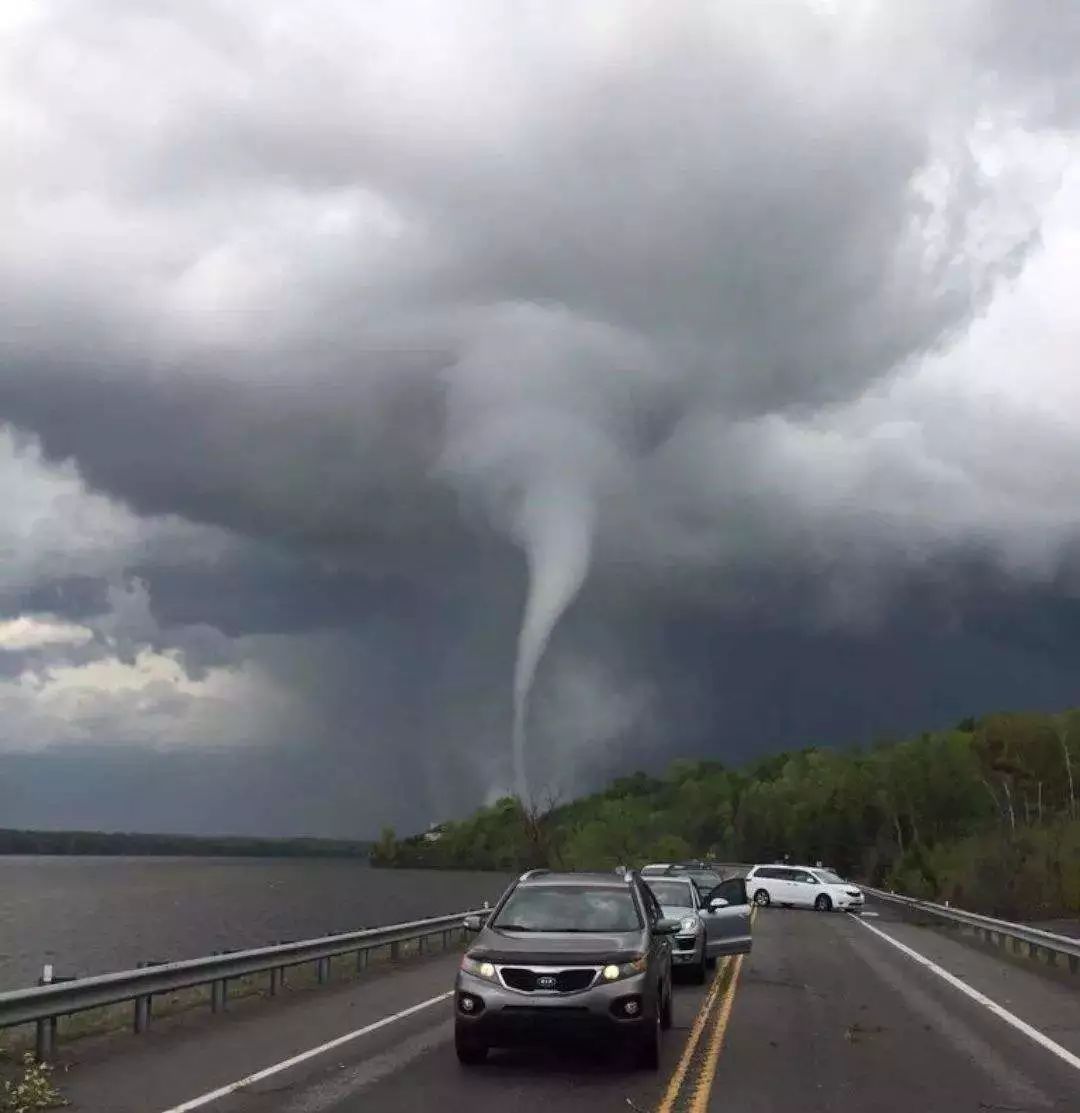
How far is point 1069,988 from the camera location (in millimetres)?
21578

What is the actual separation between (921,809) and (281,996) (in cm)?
9268

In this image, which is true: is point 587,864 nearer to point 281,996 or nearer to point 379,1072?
point 281,996

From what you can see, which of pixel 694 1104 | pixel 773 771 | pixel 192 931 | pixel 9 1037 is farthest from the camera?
pixel 773 771

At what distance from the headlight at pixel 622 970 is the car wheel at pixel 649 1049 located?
45 cm

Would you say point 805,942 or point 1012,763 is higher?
point 1012,763

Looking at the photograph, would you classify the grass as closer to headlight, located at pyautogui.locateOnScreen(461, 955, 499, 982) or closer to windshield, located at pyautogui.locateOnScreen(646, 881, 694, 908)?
headlight, located at pyautogui.locateOnScreen(461, 955, 499, 982)

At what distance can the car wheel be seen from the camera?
11883 millimetres

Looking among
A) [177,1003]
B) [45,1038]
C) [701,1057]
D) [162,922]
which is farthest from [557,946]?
[162,922]

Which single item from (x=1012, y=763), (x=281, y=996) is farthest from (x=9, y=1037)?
(x=1012, y=763)

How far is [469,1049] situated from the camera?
479 inches

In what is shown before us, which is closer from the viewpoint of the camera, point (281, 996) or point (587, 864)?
point (281, 996)

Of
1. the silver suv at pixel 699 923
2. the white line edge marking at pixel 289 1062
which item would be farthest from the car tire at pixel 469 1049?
the silver suv at pixel 699 923

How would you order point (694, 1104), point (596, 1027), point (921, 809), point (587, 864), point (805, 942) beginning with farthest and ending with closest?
point (921, 809) → point (587, 864) → point (805, 942) → point (596, 1027) → point (694, 1104)

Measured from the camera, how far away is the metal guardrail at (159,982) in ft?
41.8
